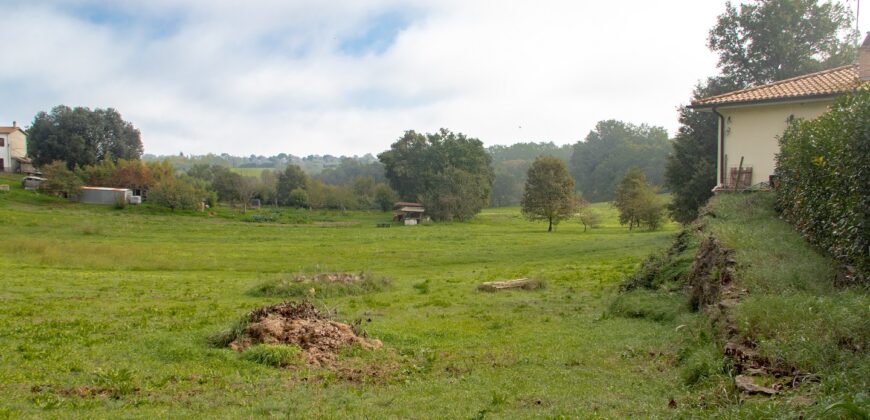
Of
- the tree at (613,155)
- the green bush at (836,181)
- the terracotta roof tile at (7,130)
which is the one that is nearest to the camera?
the green bush at (836,181)

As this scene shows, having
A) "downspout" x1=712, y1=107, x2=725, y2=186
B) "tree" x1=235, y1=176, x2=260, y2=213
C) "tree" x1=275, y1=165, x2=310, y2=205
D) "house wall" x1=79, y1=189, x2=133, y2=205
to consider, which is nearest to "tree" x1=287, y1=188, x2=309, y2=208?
"tree" x1=275, y1=165, x2=310, y2=205

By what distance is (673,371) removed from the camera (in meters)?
9.81

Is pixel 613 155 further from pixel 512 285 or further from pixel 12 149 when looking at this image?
pixel 512 285

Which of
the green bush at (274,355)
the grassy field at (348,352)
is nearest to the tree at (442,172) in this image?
the grassy field at (348,352)

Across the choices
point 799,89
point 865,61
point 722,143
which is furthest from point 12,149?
point 865,61

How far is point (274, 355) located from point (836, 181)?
11141 mm

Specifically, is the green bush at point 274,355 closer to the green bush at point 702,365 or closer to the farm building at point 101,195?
the green bush at point 702,365

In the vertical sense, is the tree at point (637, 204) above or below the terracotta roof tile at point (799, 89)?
below

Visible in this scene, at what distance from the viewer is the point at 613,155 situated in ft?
480

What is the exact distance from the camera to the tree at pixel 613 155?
138125mm

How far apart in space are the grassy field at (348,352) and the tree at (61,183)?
48524mm

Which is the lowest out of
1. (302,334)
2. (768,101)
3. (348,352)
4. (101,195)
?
(348,352)

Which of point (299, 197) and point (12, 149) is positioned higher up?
point (12, 149)

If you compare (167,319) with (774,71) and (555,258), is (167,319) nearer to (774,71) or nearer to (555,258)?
(555,258)
